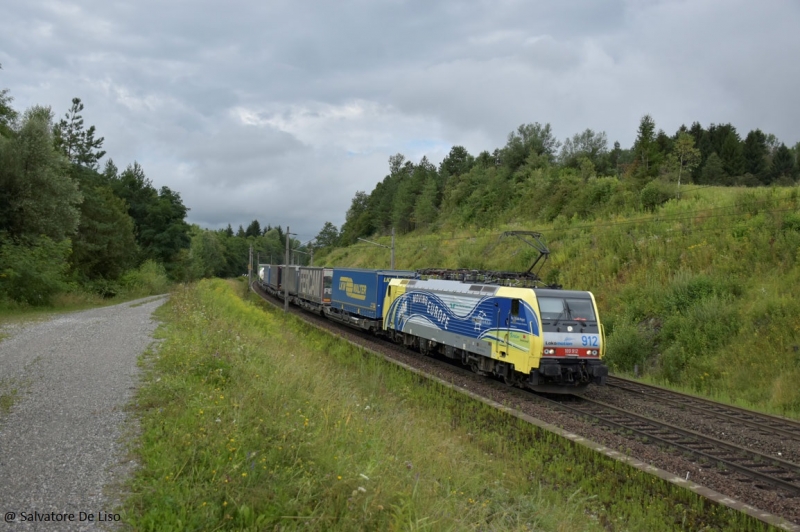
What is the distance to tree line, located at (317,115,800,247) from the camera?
34375 mm

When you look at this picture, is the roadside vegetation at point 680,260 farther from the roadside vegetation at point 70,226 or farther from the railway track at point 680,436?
the roadside vegetation at point 70,226

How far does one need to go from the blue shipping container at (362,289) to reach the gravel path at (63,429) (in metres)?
10.4

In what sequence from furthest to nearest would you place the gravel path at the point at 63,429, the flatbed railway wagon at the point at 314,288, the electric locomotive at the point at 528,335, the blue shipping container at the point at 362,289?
the flatbed railway wagon at the point at 314,288
the blue shipping container at the point at 362,289
the electric locomotive at the point at 528,335
the gravel path at the point at 63,429

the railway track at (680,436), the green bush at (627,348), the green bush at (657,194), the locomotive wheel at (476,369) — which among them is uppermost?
the green bush at (657,194)

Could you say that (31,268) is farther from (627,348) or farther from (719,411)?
(719,411)

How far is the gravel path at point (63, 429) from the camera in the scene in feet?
15.4

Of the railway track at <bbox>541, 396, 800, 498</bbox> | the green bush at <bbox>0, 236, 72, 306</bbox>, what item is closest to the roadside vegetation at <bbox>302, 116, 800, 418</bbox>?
the railway track at <bbox>541, 396, 800, 498</bbox>

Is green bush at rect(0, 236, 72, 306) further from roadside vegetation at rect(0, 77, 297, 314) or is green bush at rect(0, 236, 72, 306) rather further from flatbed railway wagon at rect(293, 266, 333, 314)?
flatbed railway wagon at rect(293, 266, 333, 314)

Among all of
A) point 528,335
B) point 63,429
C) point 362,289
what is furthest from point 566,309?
point 362,289

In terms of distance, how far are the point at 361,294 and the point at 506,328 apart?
1187 centimetres

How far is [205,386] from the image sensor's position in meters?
8.34

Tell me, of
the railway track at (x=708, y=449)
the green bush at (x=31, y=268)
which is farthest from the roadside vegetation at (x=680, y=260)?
the green bush at (x=31, y=268)

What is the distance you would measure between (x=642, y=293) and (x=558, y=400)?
7.97 meters

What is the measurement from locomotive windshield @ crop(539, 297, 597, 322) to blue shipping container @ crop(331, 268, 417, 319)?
349 inches
